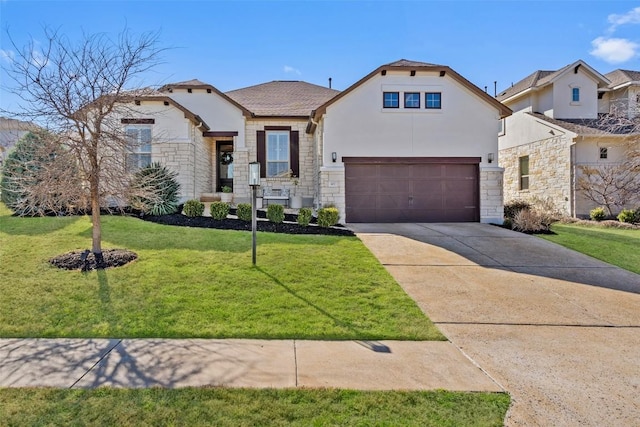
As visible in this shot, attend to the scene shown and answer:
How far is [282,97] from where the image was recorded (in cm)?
1983

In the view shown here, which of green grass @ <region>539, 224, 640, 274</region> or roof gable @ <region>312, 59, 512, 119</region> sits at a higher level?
roof gable @ <region>312, 59, 512, 119</region>

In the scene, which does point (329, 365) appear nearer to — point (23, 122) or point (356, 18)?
point (23, 122)

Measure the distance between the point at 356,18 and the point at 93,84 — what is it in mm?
8067

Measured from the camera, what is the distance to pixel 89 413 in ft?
9.94

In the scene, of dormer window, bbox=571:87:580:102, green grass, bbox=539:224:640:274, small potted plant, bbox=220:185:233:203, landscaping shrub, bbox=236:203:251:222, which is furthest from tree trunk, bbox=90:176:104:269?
dormer window, bbox=571:87:580:102

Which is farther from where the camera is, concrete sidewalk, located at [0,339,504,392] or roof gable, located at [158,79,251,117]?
roof gable, located at [158,79,251,117]

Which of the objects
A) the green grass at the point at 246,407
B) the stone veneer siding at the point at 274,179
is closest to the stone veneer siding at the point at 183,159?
the stone veneer siding at the point at 274,179

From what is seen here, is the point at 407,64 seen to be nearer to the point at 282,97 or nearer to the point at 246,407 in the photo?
the point at 282,97

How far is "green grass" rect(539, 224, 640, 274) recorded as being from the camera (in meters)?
9.22

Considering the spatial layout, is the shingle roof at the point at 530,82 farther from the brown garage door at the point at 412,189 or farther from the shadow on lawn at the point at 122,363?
the shadow on lawn at the point at 122,363

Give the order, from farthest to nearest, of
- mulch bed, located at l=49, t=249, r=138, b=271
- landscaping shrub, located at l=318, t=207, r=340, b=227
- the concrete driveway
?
landscaping shrub, located at l=318, t=207, r=340, b=227 < mulch bed, located at l=49, t=249, r=138, b=271 < the concrete driveway

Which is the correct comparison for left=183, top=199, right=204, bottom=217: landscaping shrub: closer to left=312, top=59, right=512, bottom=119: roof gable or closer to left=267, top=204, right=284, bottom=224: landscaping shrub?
left=267, top=204, right=284, bottom=224: landscaping shrub

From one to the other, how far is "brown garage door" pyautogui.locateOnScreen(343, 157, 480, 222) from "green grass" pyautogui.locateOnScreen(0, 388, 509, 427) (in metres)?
11.1

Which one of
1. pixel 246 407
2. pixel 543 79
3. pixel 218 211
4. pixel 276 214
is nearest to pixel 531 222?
pixel 276 214
